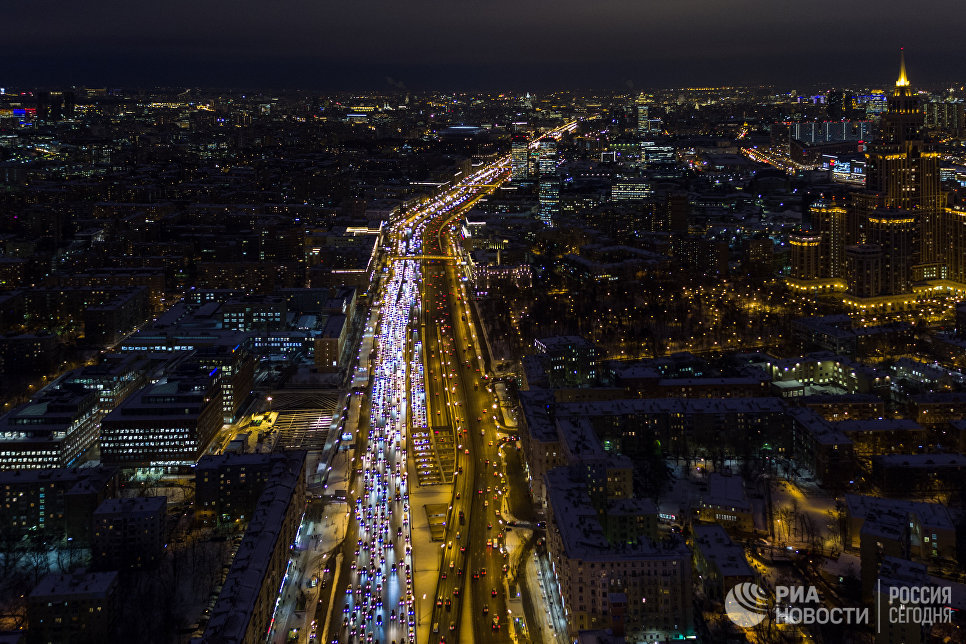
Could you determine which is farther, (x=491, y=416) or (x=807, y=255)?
(x=807, y=255)

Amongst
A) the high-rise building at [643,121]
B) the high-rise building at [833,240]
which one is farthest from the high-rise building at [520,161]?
the high-rise building at [833,240]

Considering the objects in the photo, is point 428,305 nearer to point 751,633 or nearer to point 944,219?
point 944,219

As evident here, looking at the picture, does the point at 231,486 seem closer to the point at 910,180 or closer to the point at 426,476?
the point at 426,476

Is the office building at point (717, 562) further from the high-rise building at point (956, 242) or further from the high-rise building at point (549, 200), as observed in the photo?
the high-rise building at point (549, 200)

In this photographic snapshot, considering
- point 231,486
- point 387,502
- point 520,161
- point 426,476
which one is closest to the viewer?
point 231,486

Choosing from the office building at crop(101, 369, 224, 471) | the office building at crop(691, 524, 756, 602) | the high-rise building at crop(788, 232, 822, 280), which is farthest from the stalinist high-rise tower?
the office building at crop(101, 369, 224, 471)

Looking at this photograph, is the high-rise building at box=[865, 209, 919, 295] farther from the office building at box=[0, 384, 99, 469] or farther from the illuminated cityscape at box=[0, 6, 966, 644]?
the office building at box=[0, 384, 99, 469]

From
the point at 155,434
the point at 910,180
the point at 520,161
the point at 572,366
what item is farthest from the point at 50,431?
the point at 520,161

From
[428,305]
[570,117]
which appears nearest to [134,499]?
[428,305]
